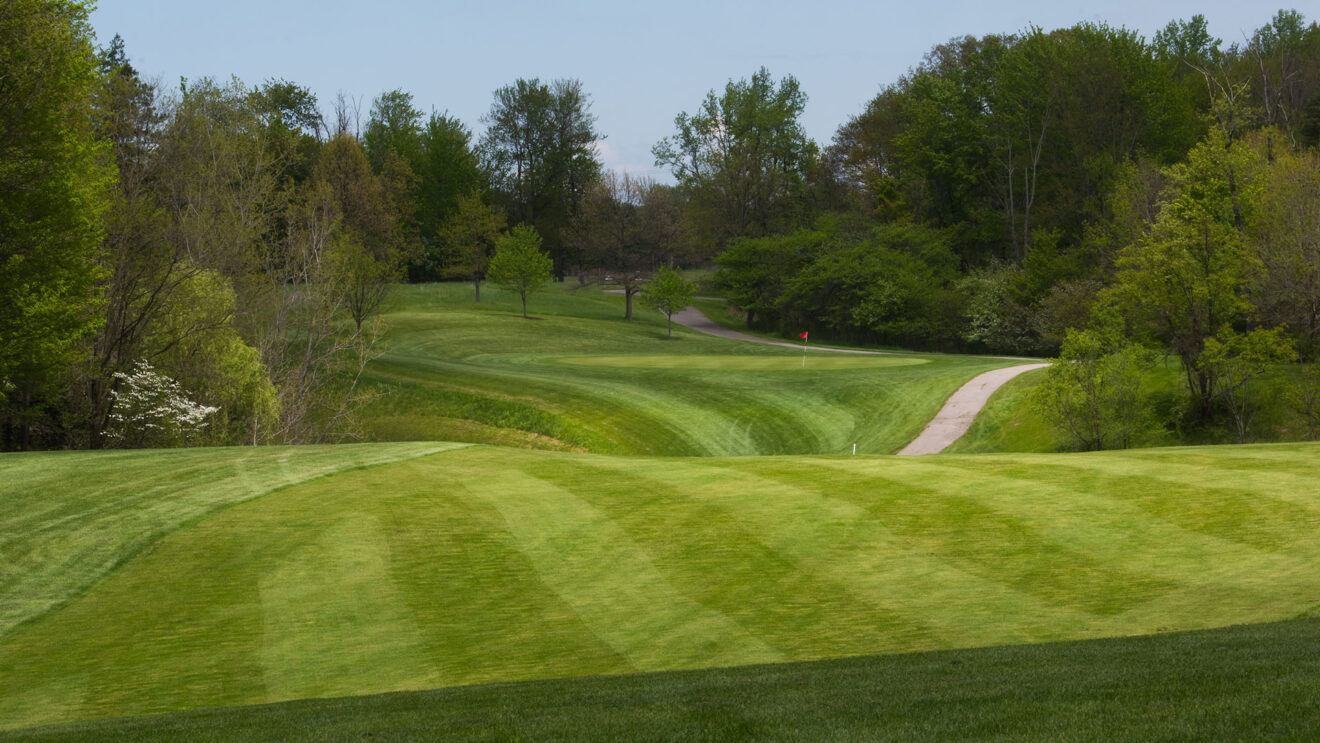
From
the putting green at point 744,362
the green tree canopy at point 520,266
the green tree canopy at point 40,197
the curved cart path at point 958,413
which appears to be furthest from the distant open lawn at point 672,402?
the green tree canopy at point 520,266

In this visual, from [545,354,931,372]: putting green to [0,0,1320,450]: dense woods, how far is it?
8849mm

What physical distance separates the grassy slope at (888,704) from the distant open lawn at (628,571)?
22 centimetres

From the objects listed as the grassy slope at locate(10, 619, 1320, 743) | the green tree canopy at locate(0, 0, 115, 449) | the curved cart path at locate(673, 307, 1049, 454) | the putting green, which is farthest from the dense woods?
the grassy slope at locate(10, 619, 1320, 743)

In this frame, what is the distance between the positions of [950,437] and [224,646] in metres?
30.4

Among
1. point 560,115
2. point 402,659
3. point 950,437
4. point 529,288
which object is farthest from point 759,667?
point 560,115

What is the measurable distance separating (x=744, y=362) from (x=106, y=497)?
1466 inches

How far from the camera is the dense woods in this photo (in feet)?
90.6

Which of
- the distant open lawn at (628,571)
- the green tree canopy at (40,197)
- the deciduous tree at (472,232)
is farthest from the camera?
the deciduous tree at (472,232)

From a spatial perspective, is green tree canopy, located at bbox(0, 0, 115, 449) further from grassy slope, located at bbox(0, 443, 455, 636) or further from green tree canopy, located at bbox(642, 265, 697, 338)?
green tree canopy, located at bbox(642, 265, 697, 338)

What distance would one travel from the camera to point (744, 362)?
50750 mm

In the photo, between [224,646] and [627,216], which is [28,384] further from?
[627,216]

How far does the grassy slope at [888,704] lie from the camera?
20.1 ft

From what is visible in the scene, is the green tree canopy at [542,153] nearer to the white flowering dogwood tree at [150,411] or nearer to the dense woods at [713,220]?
the dense woods at [713,220]

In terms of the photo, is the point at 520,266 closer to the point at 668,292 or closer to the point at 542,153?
A: the point at 668,292
